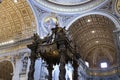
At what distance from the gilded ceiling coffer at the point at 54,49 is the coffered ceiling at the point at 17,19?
5890 millimetres

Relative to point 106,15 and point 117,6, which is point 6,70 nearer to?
point 106,15

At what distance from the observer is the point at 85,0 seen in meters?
17.9

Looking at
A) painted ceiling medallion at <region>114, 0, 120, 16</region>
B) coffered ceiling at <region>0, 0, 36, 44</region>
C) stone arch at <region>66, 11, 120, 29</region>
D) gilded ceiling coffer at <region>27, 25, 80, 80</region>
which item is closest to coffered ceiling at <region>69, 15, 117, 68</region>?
stone arch at <region>66, 11, 120, 29</region>

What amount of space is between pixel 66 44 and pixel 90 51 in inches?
546

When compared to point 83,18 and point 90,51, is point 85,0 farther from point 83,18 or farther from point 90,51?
point 90,51

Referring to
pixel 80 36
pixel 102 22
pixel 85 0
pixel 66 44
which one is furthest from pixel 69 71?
pixel 66 44

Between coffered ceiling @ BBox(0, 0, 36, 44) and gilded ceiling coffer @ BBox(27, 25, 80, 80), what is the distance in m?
5.89

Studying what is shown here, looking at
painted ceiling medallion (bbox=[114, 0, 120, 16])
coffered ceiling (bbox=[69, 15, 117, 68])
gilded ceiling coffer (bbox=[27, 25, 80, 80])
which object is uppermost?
painted ceiling medallion (bbox=[114, 0, 120, 16])

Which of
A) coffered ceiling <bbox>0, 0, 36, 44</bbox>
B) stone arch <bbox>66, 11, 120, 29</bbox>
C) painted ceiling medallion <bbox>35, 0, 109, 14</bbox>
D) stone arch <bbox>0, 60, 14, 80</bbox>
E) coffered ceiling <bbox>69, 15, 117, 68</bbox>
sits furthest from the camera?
stone arch <bbox>0, 60, 14, 80</bbox>

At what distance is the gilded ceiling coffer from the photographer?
10352mm

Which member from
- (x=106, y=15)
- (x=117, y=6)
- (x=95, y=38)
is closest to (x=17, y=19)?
(x=106, y=15)

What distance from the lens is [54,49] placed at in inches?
423

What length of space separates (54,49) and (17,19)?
8.08 meters

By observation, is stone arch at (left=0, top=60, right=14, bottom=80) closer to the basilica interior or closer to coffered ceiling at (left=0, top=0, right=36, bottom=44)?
the basilica interior
